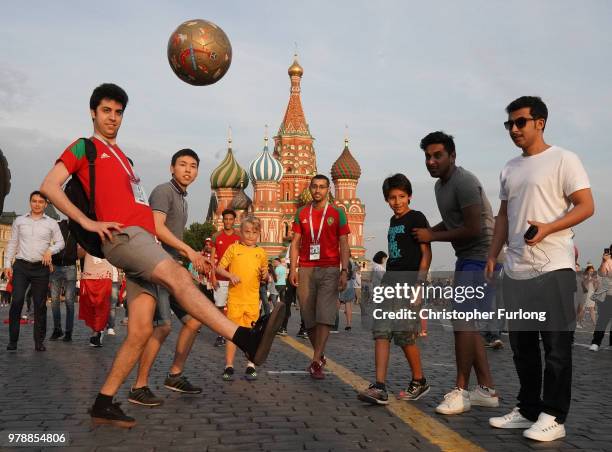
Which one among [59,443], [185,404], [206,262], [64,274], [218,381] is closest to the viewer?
[59,443]

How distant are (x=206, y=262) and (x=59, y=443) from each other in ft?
4.99

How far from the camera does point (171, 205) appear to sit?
5.86m

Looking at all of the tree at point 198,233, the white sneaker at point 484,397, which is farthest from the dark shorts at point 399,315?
the tree at point 198,233

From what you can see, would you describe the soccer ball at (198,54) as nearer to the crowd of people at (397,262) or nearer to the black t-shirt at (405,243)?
the crowd of people at (397,262)

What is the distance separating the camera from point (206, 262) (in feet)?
16.3

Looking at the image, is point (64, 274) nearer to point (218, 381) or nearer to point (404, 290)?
point (218, 381)

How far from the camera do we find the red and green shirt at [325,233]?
7496 mm

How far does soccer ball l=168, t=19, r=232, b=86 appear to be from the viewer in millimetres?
8891

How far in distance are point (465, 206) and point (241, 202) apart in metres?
82.7

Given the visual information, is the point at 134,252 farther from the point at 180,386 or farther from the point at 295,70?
the point at 295,70

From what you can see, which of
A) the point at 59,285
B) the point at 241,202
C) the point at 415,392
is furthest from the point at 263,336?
the point at 241,202

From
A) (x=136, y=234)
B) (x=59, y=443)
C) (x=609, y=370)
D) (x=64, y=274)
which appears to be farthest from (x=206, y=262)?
(x=64, y=274)

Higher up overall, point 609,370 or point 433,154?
point 433,154

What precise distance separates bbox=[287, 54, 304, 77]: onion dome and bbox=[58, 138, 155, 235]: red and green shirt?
92838 millimetres
